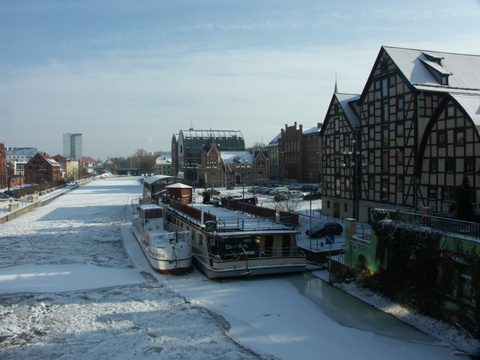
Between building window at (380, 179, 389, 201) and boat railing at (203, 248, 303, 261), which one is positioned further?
building window at (380, 179, 389, 201)

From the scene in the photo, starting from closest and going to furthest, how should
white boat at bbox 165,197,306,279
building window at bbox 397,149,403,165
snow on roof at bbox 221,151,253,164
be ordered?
white boat at bbox 165,197,306,279 → building window at bbox 397,149,403,165 → snow on roof at bbox 221,151,253,164

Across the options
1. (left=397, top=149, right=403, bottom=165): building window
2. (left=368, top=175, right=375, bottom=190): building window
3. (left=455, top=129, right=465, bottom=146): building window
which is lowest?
(left=368, top=175, right=375, bottom=190): building window

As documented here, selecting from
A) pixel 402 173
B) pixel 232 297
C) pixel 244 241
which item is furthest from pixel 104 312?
pixel 402 173

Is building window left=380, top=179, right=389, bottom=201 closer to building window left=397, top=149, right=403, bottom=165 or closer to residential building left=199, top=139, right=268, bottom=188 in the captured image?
building window left=397, top=149, right=403, bottom=165

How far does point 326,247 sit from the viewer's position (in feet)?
80.5

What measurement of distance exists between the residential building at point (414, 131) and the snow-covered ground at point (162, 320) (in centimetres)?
958

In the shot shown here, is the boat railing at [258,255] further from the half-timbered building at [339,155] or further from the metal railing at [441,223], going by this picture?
the half-timbered building at [339,155]

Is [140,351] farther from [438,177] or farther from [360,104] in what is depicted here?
[360,104]

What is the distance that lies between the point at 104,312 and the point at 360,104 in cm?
2508

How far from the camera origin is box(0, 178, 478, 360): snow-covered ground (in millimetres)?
12422

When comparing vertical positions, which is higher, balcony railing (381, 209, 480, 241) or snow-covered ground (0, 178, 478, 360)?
balcony railing (381, 209, 480, 241)

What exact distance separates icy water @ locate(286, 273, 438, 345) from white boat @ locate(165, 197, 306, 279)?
112 cm

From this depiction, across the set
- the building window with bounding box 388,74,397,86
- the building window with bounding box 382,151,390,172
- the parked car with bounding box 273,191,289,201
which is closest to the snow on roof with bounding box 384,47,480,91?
the building window with bounding box 388,74,397,86

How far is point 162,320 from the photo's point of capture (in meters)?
14.8
